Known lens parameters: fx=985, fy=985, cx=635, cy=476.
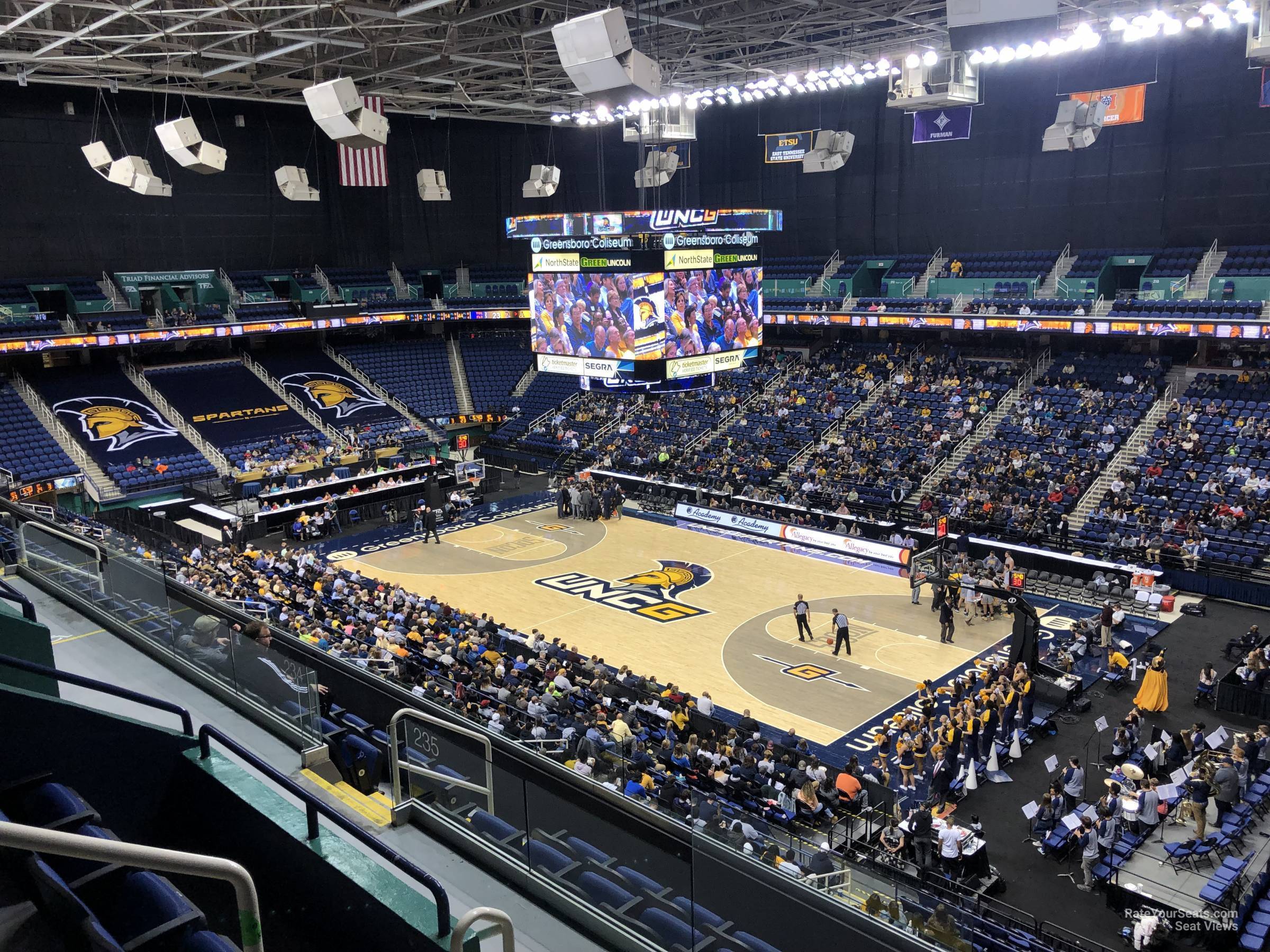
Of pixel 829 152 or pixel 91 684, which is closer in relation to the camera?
pixel 91 684

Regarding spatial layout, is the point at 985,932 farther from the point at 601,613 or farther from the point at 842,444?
the point at 842,444

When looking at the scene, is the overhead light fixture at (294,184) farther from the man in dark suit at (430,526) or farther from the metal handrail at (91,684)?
Result: the metal handrail at (91,684)

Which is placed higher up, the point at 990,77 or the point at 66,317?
the point at 990,77

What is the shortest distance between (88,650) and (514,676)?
8008 mm

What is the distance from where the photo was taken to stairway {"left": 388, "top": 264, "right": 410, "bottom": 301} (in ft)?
147

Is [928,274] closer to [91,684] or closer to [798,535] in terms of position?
[798,535]

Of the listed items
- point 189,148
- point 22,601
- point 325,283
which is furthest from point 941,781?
point 325,283

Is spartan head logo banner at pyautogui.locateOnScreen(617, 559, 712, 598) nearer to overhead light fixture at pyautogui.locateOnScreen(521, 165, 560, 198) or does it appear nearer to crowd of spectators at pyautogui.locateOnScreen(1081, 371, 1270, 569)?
crowd of spectators at pyautogui.locateOnScreen(1081, 371, 1270, 569)

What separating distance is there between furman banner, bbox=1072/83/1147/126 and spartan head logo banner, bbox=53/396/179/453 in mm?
33087

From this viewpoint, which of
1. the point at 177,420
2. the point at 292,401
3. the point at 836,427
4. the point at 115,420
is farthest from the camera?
the point at 292,401

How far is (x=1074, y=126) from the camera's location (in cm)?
3031

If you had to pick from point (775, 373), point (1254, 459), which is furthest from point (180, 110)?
point (1254, 459)

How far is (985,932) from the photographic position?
10352mm

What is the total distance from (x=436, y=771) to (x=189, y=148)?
22.1 meters
